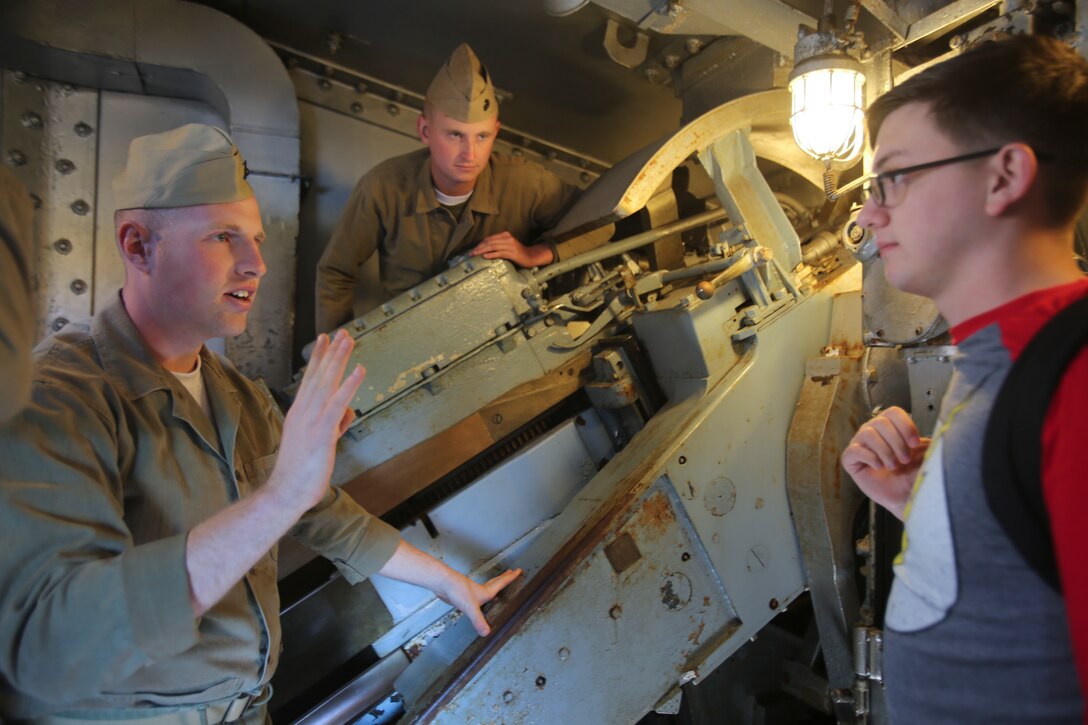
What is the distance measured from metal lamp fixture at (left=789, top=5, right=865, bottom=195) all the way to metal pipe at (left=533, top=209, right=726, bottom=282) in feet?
2.53

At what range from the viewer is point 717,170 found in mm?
2420

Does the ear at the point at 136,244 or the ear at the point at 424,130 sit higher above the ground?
the ear at the point at 424,130

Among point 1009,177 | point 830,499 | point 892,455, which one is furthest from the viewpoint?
point 830,499

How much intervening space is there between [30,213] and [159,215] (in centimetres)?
50

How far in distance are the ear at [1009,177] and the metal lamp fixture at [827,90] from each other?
3.69ft

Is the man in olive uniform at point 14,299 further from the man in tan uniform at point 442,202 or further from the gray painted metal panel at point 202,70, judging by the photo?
the gray painted metal panel at point 202,70

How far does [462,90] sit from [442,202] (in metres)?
0.45

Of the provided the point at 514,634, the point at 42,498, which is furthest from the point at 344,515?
the point at 42,498

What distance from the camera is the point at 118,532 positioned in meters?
1.09

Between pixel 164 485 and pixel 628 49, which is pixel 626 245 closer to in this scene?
pixel 628 49

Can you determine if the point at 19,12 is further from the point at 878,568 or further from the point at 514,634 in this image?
the point at 878,568

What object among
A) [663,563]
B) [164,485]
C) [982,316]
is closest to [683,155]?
[663,563]

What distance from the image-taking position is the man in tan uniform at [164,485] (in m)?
0.99

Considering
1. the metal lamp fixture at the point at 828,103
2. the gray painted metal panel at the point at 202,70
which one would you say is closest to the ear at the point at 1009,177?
the metal lamp fixture at the point at 828,103
